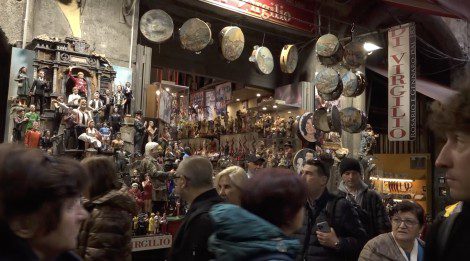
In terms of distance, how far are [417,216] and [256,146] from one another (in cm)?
718

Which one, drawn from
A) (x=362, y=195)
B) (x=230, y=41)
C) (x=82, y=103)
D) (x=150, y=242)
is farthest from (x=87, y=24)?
(x=362, y=195)

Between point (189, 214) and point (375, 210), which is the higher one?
point (189, 214)

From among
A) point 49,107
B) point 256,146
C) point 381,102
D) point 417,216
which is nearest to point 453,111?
point 417,216

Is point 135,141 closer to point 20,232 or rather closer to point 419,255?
point 419,255

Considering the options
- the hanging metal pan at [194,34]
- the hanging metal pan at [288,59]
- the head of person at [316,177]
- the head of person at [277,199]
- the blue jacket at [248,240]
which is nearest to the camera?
the blue jacket at [248,240]

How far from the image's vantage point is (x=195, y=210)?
2969 millimetres

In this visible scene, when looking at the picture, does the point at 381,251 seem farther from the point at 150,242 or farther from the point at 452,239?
the point at 150,242

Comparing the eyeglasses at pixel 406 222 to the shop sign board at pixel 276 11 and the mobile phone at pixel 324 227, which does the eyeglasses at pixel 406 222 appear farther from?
the shop sign board at pixel 276 11

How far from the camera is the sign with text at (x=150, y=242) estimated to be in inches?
229

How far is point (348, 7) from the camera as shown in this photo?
11.2 metres

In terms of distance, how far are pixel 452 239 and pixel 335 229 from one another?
196cm

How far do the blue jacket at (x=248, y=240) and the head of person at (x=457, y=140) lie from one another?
0.58 metres

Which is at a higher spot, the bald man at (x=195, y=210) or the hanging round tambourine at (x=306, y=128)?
the hanging round tambourine at (x=306, y=128)

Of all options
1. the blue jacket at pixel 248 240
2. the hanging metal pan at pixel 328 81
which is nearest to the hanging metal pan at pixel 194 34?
the hanging metal pan at pixel 328 81
